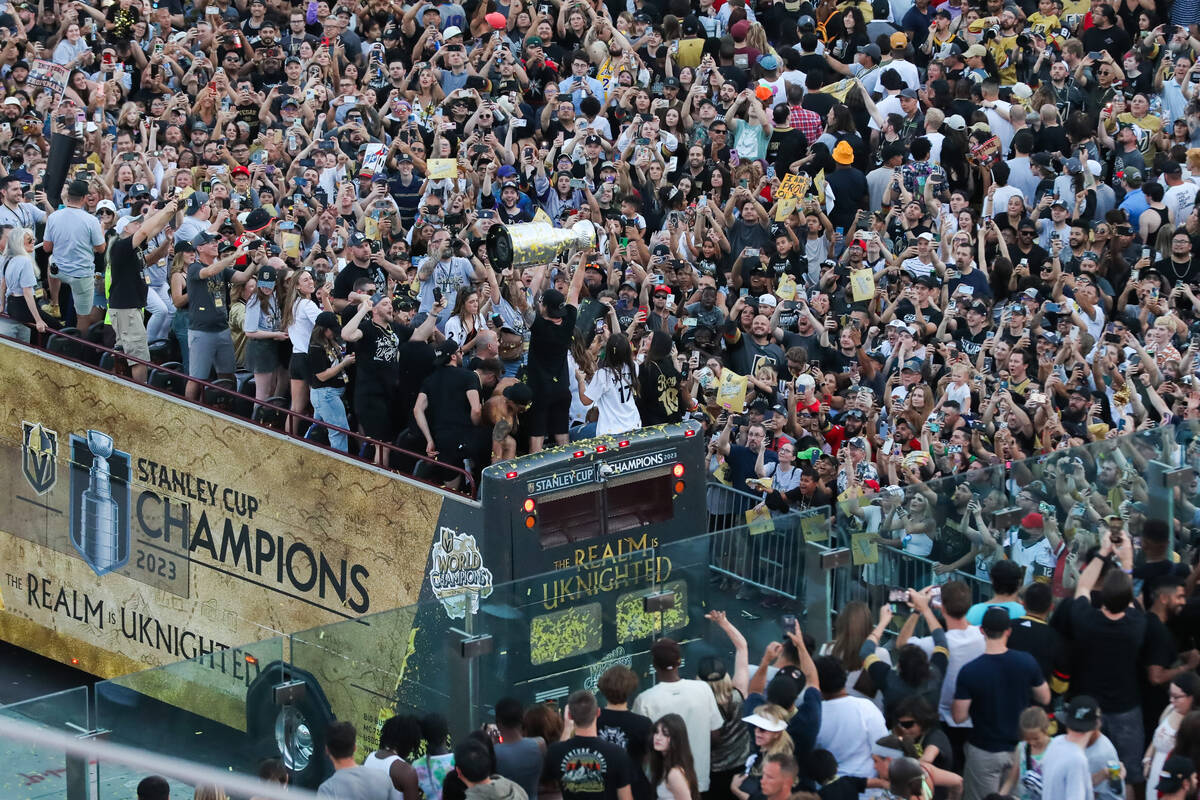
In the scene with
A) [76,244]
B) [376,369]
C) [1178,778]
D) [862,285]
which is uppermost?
[76,244]

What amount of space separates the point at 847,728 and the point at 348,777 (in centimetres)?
264

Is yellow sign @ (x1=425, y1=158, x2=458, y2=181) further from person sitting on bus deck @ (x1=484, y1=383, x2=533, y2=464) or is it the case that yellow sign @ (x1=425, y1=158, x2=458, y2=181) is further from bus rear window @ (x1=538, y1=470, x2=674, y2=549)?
bus rear window @ (x1=538, y1=470, x2=674, y2=549)

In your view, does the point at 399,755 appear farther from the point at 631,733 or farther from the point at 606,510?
the point at 606,510

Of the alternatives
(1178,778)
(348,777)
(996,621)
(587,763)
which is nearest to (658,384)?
(996,621)

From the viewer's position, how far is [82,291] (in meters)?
17.7

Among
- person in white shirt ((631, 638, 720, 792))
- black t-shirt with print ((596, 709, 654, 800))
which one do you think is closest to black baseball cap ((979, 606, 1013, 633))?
person in white shirt ((631, 638, 720, 792))

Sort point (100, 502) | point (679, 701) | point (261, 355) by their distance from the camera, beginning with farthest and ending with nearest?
1. point (100, 502)
2. point (261, 355)
3. point (679, 701)

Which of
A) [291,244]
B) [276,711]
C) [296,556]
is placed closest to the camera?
[276,711]

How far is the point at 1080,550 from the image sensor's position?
1431 centimetres

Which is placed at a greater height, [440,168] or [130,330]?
[440,168]

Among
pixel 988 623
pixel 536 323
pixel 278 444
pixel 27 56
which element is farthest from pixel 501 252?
pixel 27 56

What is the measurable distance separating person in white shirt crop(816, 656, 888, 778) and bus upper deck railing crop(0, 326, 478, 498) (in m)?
3.67

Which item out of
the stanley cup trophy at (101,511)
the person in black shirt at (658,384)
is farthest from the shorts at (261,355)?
the person in black shirt at (658,384)

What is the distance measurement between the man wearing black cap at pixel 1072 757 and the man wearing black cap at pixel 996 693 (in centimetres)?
57
